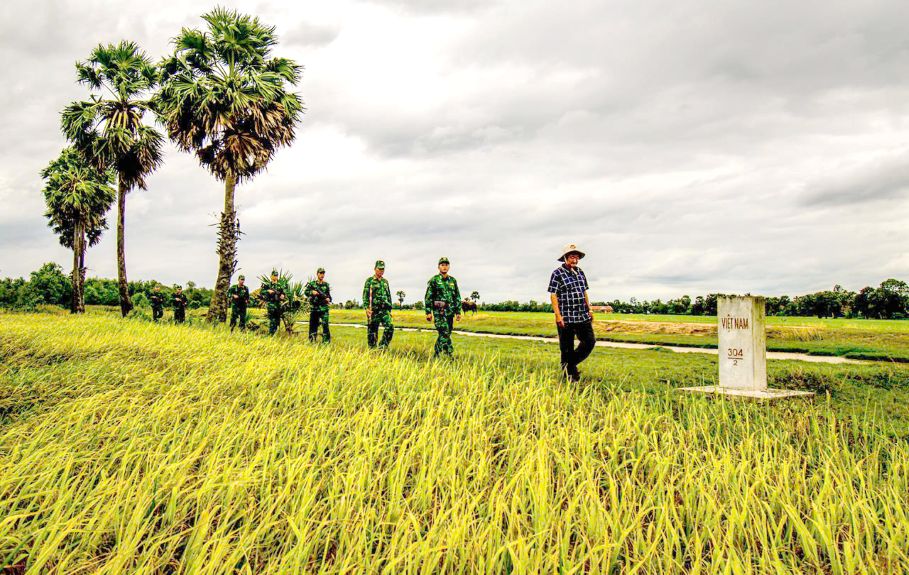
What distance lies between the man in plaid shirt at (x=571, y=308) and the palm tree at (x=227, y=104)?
1449 cm

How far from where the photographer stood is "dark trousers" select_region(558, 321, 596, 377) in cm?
759

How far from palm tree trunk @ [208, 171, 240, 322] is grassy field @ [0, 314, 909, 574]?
38.4 ft

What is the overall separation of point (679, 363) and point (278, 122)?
16.7 metres

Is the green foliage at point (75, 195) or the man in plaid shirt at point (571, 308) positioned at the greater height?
the green foliage at point (75, 195)

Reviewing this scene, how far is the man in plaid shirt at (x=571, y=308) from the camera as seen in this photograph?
25.0 ft

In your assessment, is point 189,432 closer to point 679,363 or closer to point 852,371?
point 679,363

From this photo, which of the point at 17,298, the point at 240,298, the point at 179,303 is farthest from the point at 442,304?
the point at 17,298

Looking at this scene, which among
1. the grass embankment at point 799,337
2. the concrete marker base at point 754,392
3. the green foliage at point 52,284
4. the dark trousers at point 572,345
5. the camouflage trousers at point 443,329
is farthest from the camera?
the green foliage at point 52,284

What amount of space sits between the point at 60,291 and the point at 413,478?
1793 inches

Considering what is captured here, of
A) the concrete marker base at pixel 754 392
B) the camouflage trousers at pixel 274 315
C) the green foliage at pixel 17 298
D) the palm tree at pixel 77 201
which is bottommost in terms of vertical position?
the concrete marker base at pixel 754 392

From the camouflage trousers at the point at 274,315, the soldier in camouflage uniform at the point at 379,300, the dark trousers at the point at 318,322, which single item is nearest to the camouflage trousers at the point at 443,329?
the soldier in camouflage uniform at the point at 379,300

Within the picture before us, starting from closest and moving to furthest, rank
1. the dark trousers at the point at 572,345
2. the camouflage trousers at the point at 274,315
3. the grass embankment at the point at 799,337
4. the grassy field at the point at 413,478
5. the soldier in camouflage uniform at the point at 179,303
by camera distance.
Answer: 1. the grassy field at the point at 413,478
2. the dark trousers at the point at 572,345
3. the grass embankment at the point at 799,337
4. the camouflage trousers at the point at 274,315
5. the soldier in camouflage uniform at the point at 179,303

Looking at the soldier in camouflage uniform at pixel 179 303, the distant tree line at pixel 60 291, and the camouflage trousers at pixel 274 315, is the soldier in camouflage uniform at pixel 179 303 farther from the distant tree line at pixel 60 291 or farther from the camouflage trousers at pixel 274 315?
the distant tree line at pixel 60 291

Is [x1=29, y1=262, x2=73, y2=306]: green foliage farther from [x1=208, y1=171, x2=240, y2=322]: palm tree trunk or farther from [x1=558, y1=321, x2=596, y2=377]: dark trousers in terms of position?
[x1=558, y1=321, x2=596, y2=377]: dark trousers
